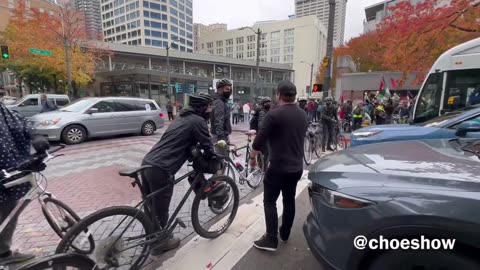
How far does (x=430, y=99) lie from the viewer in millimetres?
7047

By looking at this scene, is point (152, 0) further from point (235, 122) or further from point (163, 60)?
point (235, 122)

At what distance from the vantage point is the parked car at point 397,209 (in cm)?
155

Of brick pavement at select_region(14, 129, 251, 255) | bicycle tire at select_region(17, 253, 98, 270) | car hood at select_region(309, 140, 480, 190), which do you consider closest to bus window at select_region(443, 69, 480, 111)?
car hood at select_region(309, 140, 480, 190)

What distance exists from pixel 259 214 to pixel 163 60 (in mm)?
41444

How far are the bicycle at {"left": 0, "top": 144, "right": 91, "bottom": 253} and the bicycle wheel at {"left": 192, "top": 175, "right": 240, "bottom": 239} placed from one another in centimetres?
121

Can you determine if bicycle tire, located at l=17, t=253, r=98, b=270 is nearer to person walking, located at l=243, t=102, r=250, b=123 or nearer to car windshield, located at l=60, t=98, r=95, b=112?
car windshield, located at l=60, t=98, r=95, b=112

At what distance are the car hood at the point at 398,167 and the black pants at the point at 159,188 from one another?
1.40 meters

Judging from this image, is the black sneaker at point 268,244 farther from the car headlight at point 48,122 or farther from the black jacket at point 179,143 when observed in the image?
the car headlight at point 48,122

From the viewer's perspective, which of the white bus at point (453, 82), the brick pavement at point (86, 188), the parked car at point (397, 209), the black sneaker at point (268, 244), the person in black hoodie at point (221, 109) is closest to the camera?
the parked car at point (397, 209)

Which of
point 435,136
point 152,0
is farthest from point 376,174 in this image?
point 152,0

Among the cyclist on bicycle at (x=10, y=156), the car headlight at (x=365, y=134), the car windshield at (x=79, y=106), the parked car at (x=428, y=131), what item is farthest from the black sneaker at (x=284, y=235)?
the car windshield at (x=79, y=106)

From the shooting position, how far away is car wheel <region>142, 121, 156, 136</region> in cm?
1095

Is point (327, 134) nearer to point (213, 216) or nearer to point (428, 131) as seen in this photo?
point (428, 131)

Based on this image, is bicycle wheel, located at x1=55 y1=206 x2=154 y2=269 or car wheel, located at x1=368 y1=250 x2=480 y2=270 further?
bicycle wheel, located at x1=55 y1=206 x2=154 y2=269
